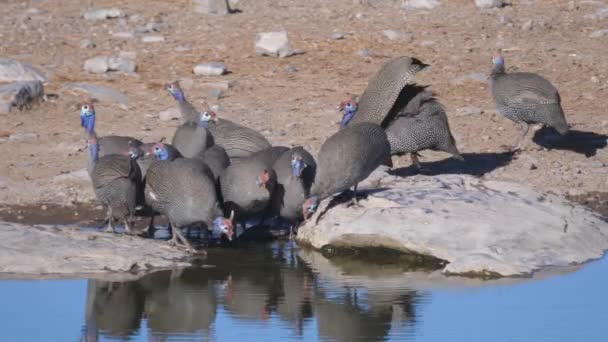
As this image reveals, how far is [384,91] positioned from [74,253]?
311 cm

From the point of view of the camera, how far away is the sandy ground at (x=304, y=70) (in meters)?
11.0

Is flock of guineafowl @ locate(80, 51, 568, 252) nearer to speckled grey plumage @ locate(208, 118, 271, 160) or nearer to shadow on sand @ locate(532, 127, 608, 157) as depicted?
speckled grey plumage @ locate(208, 118, 271, 160)

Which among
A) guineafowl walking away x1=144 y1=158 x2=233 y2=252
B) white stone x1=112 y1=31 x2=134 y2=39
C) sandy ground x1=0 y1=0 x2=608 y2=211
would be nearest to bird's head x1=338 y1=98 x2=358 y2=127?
sandy ground x1=0 y1=0 x2=608 y2=211

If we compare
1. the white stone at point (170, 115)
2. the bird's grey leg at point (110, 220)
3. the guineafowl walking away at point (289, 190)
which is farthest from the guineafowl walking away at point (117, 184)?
the white stone at point (170, 115)

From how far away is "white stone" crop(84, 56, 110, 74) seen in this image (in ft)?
43.2

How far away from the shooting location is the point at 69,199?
32.6ft

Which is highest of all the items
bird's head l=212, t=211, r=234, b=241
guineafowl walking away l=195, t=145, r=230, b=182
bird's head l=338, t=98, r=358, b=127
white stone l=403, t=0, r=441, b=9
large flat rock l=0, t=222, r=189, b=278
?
white stone l=403, t=0, r=441, b=9

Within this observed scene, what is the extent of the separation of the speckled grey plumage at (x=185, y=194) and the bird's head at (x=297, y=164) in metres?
0.52

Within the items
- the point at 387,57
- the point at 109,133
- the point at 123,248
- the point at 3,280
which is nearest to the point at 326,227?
the point at 123,248

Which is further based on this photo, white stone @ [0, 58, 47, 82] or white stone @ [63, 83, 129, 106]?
white stone @ [0, 58, 47, 82]

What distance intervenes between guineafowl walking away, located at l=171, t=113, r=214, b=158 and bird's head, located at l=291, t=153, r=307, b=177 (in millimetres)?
1111

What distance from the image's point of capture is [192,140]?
9.73 m

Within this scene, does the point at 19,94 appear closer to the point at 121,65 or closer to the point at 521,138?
the point at 121,65

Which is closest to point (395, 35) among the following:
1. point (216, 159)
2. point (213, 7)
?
point (213, 7)
